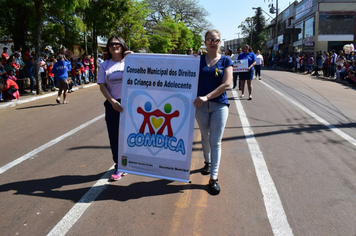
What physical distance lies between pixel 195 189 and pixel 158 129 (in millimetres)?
985

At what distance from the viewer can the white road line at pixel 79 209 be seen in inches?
131

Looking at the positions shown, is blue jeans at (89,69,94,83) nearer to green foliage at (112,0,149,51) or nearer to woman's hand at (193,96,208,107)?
green foliage at (112,0,149,51)

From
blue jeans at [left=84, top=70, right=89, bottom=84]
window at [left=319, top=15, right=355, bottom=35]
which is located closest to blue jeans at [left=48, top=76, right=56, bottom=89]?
blue jeans at [left=84, top=70, right=89, bottom=84]

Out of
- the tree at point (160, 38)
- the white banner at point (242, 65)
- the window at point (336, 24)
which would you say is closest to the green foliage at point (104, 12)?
the white banner at point (242, 65)

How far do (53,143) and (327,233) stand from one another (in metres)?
5.47

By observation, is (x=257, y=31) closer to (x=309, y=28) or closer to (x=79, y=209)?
(x=309, y=28)

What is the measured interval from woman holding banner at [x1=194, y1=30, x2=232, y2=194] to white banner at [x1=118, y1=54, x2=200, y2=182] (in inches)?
7.9

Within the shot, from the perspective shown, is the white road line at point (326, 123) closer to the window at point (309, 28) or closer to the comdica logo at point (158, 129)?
the comdica logo at point (158, 129)

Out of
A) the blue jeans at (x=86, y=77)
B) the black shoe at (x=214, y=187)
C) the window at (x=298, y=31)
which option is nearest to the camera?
the black shoe at (x=214, y=187)

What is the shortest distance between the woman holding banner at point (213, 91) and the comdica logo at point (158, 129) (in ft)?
1.39

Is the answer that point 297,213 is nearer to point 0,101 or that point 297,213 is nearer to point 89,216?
point 89,216

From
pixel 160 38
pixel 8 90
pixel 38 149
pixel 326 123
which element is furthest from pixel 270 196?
pixel 160 38

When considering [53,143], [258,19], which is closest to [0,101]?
[53,143]

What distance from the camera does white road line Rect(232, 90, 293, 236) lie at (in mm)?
3301
